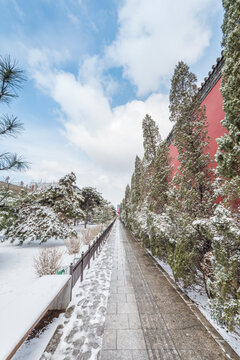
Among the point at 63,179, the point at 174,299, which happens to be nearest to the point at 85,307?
the point at 174,299

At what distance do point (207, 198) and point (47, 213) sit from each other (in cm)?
1008

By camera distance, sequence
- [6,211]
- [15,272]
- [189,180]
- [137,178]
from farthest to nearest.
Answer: [137,178], [6,211], [15,272], [189,180]

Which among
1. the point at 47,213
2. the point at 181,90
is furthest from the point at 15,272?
the point at 181,90

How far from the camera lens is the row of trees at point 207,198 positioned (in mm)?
2623

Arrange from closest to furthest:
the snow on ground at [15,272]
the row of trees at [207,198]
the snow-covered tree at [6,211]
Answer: the row of trees at [207,198] → the snow on ground at [15,272] → the snow-covered tree at [6,211]

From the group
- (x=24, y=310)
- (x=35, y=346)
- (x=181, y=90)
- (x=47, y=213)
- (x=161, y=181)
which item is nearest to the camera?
(x=24, y=310)

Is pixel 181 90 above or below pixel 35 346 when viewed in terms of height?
above

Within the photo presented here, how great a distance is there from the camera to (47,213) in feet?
32.6

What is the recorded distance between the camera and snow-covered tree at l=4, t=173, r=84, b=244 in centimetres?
893

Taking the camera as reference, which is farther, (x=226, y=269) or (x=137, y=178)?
(x=137, y=178)

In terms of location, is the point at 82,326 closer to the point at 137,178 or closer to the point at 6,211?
the point at 6,211

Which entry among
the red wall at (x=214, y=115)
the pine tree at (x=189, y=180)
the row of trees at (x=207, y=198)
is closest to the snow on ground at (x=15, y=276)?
the row of trees at (x=207, y=198)

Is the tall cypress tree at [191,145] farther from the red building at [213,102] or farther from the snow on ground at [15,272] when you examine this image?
the snow on ground at [15,272]

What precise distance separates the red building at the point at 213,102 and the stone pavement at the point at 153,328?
4774mm
